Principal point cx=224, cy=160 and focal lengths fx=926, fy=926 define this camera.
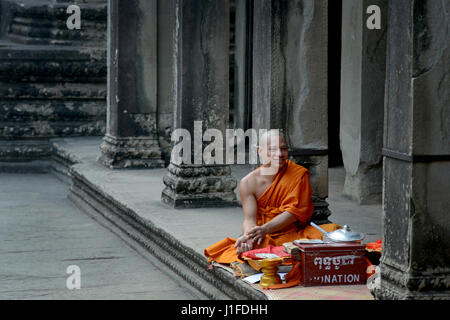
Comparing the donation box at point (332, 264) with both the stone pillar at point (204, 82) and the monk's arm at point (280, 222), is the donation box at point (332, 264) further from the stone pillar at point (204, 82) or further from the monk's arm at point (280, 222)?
the stone pillar at point (204, 82)

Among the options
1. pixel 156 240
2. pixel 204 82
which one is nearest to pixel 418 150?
pixel 156 240

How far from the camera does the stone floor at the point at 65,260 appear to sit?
592cm

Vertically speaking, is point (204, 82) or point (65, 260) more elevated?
point (204, 82)

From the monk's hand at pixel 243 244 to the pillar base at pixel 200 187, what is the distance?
206cm

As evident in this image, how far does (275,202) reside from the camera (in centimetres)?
576

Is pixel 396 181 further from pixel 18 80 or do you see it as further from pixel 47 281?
pixel 18 80

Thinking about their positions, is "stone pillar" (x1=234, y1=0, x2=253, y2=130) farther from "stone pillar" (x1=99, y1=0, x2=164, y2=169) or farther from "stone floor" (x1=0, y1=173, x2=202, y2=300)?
"stone floor" (x1=0, y1=173, x2=202, y2=300)

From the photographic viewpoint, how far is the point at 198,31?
7.53 meters

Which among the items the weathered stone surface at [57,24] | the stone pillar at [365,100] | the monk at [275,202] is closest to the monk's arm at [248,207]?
the monk at [275,202]

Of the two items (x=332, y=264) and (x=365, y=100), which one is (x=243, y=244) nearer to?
(x=332, y=264)

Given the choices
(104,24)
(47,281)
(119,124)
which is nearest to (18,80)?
(104,24)

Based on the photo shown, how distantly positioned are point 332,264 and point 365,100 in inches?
128
